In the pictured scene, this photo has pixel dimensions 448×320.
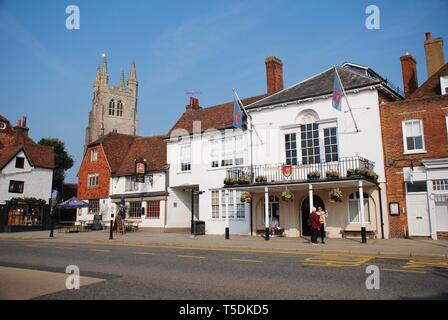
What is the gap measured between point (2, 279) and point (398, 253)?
40.6 ft

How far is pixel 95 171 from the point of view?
38594mm

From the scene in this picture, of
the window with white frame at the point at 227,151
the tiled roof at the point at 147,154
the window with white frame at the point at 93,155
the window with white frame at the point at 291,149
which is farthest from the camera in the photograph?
the window with white frame at the point at 93,155

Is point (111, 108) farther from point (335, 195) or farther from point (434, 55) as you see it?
point (335, 195)

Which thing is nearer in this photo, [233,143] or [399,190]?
[399,190]

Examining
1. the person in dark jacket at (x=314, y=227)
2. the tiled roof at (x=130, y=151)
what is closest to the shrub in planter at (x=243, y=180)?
the person in dark jacket at (x=314, y=227)

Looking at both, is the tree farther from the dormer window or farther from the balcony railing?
the balcony railing

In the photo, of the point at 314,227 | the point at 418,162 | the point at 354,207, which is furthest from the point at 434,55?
the point at 314,227

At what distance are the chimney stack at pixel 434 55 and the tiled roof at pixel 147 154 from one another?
20.7 m

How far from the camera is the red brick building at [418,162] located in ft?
63.2

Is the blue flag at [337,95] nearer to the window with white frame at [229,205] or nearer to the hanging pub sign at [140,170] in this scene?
the window with white frame at [229,205]
